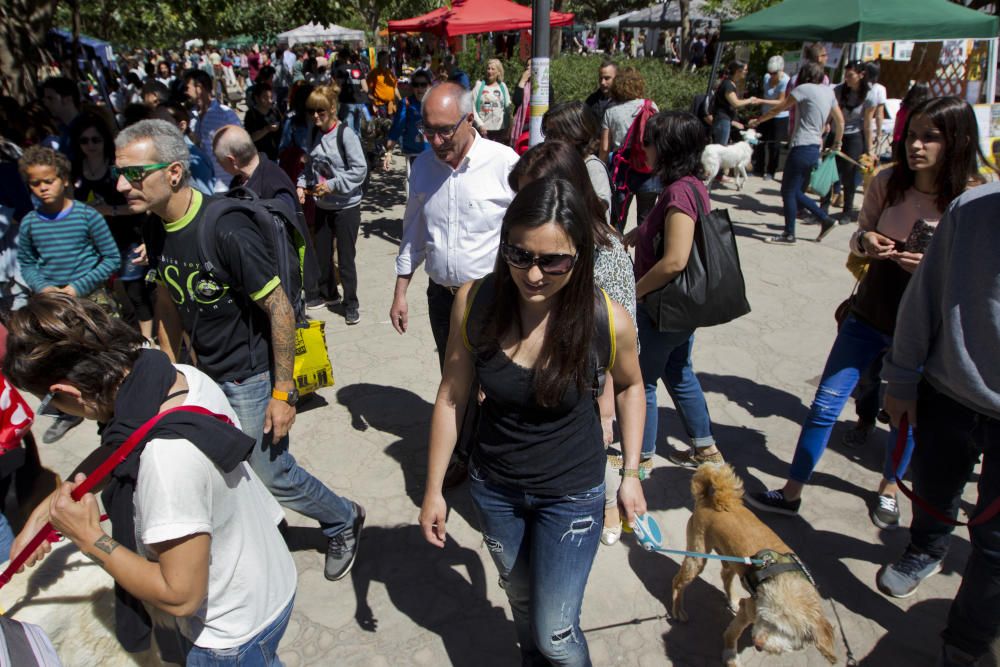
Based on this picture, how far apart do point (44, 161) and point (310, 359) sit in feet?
6.69

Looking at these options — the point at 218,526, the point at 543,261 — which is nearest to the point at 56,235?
the point at 218,526

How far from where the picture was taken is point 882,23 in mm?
8078

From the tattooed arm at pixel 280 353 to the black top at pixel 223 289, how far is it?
2.6 inches

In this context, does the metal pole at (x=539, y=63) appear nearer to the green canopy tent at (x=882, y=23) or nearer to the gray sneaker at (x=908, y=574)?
the gray sneaker at (x=908, y=574)

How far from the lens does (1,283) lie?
4.71 meters

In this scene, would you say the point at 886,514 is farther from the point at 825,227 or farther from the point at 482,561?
the point at 825,227

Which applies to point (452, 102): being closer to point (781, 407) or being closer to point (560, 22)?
point (781, 407)

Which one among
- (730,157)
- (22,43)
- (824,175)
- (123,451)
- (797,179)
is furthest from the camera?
(730,157)

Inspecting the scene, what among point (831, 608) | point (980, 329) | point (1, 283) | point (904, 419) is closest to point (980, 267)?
point (980, 329)

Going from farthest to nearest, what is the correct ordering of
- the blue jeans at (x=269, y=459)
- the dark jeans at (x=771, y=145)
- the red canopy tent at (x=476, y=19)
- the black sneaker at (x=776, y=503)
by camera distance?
1. the dark jeans at (x=771, y=145)
2. the red canopy tent at (x=476, y=19)
3. the black sneaker at (x=776, y=503)
4. the blue jeans at (x=269, y=459)

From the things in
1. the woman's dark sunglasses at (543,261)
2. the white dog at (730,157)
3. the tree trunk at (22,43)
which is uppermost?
the tree trunk at (22,43)

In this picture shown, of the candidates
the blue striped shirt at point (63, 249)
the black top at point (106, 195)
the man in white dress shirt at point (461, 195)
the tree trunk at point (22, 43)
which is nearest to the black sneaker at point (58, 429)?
the blue striped shirt at point (63, 249)

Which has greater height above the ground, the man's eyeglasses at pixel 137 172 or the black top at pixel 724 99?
the man's eyeglasses at pixel 137 172

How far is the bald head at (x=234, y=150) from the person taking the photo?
4.48 meters
